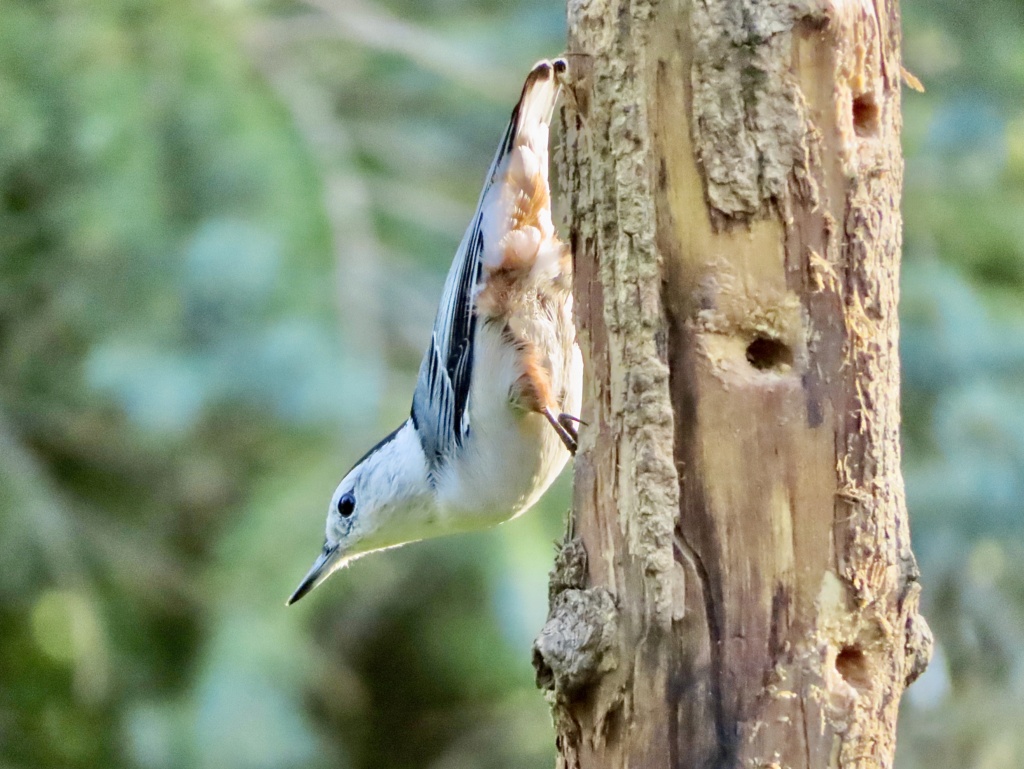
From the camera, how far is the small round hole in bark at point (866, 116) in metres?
1.40

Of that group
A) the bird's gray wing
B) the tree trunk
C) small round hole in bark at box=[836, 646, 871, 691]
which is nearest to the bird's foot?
the bird's gray wing

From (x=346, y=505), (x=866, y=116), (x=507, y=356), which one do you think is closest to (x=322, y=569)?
(x=346, y=505)

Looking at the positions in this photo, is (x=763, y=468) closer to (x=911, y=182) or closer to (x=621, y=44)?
(x=621, y=44)

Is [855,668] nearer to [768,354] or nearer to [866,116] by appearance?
[768,354]

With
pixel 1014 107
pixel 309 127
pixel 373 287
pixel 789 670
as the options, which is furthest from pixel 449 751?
pixel 789 670

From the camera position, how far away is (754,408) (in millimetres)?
1380

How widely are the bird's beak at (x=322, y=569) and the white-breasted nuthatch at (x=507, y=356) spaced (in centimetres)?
36

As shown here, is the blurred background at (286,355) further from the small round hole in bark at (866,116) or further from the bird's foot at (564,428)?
the small round hole in bark at (866,116)

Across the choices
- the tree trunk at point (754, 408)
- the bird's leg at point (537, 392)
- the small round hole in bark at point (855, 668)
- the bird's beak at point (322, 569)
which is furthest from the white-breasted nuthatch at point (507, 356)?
the small round hole in bark at point (855, 668)

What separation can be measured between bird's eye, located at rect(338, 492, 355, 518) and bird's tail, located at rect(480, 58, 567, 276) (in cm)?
57

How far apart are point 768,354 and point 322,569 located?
4.62 feet

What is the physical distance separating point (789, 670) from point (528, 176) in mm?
992

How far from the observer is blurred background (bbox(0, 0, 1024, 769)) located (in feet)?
11.0

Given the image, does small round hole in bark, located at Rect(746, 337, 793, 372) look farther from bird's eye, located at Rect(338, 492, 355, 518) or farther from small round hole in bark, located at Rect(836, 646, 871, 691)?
bird's eye, located at Rect(338, 492, 355, 518)
